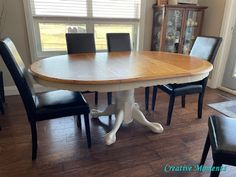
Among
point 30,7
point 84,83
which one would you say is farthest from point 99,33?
point 84,83

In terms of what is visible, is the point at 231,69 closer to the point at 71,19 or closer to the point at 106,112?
the point at 106,112

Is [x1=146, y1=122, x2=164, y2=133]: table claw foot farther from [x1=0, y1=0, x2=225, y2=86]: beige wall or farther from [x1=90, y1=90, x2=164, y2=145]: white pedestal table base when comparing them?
[x1=0, y1=0, x2=225, y2=86]: beige wall

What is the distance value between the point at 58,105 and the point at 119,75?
Answer: 585mm

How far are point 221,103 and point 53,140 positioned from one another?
2362 millimetres

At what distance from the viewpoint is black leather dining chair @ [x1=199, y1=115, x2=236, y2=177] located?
111 centimetres

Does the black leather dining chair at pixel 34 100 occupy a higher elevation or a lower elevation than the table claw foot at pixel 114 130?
higher

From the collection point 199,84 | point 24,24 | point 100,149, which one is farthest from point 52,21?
point 199,84

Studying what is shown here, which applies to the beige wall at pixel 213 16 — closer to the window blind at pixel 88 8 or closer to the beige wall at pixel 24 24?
the beige wall at pixel 24 24

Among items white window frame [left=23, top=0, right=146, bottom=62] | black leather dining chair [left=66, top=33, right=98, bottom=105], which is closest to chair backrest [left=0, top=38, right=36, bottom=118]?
black leather dining chair [left=66, top=33, right=98, bottom=105]

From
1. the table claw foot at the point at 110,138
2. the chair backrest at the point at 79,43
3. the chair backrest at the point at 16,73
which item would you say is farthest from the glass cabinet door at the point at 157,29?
the chair backrest at the point at 16,73

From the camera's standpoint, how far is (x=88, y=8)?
3.05 meters

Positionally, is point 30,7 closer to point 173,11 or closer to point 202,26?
point 173,11

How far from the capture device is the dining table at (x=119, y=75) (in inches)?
54.4

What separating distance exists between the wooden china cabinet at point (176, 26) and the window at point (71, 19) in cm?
38
